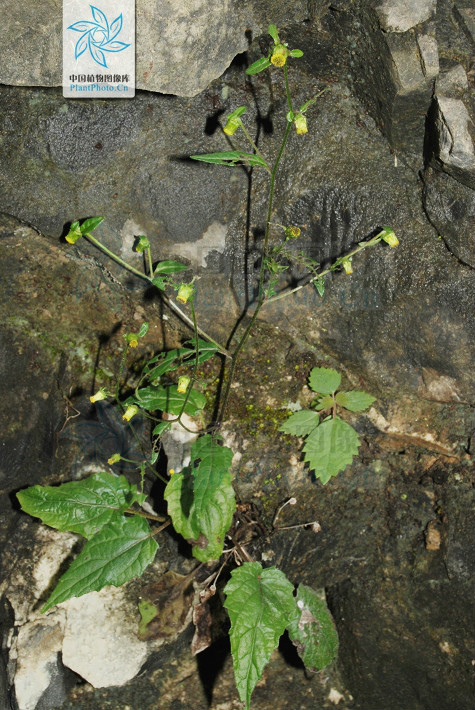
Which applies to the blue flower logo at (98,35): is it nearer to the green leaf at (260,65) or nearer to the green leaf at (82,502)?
the green leaf at (260,65)

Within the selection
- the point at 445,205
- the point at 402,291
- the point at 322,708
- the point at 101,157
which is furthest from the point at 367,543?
the point at 101,157

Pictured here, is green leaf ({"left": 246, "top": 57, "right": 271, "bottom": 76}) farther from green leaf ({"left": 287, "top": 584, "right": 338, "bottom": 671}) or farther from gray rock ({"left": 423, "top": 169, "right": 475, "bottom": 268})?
green leaf ({"left": 287, "top": 584, "right": 338, "bottom": 671})

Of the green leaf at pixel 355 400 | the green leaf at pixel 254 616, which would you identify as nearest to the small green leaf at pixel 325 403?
the green leaf at pixel 355 400

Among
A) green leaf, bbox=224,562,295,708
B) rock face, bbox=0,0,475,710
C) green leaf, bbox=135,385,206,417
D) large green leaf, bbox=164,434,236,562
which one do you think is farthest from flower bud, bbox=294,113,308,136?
green leaf, bbox=224,562,295,708

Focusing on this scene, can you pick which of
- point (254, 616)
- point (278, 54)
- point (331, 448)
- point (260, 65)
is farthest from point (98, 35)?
point (254, 616)

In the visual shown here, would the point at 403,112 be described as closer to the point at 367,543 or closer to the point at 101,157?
the point at 101,157

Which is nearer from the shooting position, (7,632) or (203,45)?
(203,45)
